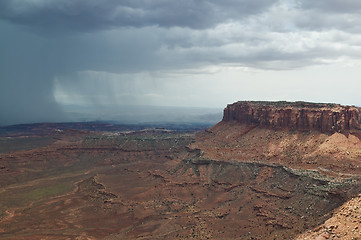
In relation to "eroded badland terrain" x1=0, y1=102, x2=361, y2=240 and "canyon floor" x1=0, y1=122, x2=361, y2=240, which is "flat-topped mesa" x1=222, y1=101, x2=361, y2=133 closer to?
"eroded badland terrain" x1=0, y1=102, x2=361, y2=240

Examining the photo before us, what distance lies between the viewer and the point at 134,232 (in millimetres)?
72062

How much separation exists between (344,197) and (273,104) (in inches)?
3225

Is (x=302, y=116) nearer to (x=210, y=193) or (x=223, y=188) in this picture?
(x=223, y=188)

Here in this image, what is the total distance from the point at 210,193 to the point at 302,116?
1881 inches

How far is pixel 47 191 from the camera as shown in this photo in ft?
361

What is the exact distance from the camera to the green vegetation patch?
10349 cm

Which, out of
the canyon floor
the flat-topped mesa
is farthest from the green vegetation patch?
the flat-topped mesa

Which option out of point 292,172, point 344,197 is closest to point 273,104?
point 292,172

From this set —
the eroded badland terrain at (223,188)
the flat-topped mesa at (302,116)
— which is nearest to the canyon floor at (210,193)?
the eroded badland terrain at (223,188)

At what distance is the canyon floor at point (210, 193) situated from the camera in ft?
211

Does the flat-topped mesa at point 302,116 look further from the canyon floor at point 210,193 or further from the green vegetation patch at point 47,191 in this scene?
the green vegetation patch at point 47,191

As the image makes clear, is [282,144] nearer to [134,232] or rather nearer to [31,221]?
[134,232]

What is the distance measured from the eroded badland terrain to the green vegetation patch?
1.26ft

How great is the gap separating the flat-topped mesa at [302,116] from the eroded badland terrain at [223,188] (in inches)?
14.8
